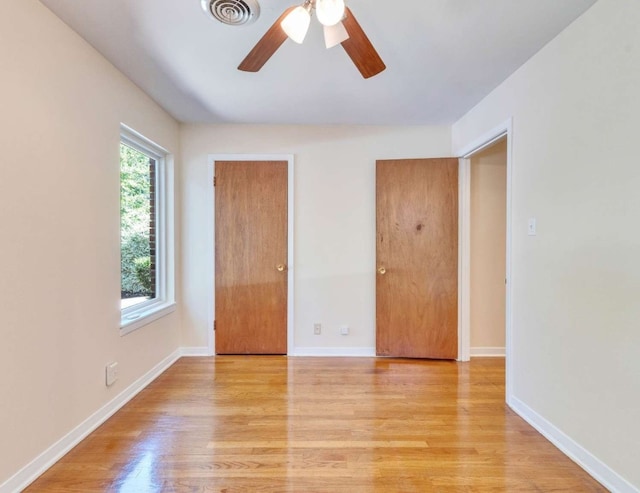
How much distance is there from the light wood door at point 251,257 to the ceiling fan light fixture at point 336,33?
1.82m

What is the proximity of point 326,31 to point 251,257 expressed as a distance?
223 centimetres

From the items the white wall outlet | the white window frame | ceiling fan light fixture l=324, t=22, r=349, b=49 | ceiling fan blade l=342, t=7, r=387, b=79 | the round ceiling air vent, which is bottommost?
the white wall outlet

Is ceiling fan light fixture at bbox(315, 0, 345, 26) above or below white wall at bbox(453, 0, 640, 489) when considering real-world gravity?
above

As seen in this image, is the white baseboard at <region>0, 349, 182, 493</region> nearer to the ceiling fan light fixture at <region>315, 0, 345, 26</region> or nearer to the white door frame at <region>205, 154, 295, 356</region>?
the white door frame at <region>205, 154, 295, 356</region>

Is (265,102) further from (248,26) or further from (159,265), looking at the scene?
(159,265)

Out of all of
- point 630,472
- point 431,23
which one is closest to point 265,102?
point 431,23

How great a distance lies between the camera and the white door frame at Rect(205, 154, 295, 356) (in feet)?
10.7

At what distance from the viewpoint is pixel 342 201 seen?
330cm

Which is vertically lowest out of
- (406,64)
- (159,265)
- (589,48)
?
(159,265)

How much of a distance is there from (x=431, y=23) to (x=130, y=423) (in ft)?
9.64

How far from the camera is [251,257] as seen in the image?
3.28m

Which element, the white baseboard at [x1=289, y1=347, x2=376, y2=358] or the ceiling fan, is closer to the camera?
the ceiling fan

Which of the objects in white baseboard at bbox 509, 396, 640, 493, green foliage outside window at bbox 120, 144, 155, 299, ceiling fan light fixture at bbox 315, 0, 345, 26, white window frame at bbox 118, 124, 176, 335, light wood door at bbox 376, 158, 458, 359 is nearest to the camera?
ceiling fan light fixture at bbox 315, 0, 345, 26

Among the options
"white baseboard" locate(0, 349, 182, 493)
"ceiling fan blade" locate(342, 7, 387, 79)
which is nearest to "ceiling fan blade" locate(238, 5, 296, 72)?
"ceiling fan blade" locate(342, 7, 387, 79)
